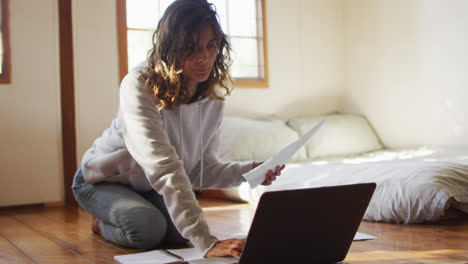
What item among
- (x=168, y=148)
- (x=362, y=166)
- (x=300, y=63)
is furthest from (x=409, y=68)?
(x=168, y=148)

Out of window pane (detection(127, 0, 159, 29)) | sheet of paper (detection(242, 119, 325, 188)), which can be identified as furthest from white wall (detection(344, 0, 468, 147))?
sheet of paper (detection(242, 119, 325, 188))

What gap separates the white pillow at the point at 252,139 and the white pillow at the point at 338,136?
0.16 m

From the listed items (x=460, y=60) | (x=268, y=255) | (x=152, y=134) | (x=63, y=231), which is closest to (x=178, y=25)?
(x=152, y=134)

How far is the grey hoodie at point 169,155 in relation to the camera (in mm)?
1525

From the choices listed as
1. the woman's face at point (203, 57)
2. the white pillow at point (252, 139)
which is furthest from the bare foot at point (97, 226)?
the white pillow at point (252, 139)

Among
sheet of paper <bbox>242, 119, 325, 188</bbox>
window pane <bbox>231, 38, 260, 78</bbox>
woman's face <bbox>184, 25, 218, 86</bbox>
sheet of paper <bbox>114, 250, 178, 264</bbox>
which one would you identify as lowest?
sheet of paper <bbox>114, 250, 178, 264</bbox>

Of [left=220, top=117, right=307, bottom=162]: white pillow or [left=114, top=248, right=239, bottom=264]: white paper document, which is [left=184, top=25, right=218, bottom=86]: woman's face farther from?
[left=220, top=117, right=307, bottom=162]: white pillow

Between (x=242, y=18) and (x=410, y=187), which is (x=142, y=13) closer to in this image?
(x=242, y=18)

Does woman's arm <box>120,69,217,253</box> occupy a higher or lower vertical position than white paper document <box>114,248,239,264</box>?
higher

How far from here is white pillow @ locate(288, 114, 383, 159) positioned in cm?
427

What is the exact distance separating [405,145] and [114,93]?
8.02 ft

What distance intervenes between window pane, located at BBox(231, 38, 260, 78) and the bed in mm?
506

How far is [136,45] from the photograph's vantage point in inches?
158

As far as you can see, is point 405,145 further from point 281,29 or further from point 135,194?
point 135,194
